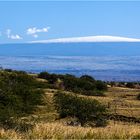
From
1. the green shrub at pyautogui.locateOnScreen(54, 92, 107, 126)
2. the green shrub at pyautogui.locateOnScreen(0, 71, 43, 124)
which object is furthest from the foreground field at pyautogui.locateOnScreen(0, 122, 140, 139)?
the green shrub at pyautogui.locateOnScreen(0, 71, 43, 124)

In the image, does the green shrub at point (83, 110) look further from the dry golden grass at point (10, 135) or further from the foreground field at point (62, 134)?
the dry golden grass at point (10, 135)

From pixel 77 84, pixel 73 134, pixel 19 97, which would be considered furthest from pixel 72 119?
pixel 77 84

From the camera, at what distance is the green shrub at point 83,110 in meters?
22.5

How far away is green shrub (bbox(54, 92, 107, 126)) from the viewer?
22469mm

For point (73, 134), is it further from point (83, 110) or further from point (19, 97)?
point (19, 97)

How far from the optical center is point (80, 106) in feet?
78.5

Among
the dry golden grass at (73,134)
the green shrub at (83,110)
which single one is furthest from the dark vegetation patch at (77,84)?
Answer: the dry golden grass at (73,134)

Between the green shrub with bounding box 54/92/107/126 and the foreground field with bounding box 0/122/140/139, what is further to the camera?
the green shrub with bounding box 54/92/107/126

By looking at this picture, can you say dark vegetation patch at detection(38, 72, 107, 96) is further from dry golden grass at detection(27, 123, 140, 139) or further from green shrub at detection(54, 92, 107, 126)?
dry golden grass at detection(27, 123, 140, 139)

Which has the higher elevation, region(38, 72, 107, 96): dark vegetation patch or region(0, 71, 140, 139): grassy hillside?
region(38, 72, 107, 96): dark vegetation patch

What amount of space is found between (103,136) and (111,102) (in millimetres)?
22093

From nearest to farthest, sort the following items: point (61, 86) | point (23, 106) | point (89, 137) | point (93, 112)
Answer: point (89, 137)
point (93, 112)
point (23, 106)
point (61, 86)

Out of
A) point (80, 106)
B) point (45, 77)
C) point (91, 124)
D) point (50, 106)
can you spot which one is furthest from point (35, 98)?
point (45, 77)

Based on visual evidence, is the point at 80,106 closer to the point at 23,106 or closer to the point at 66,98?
the point at 66,98
